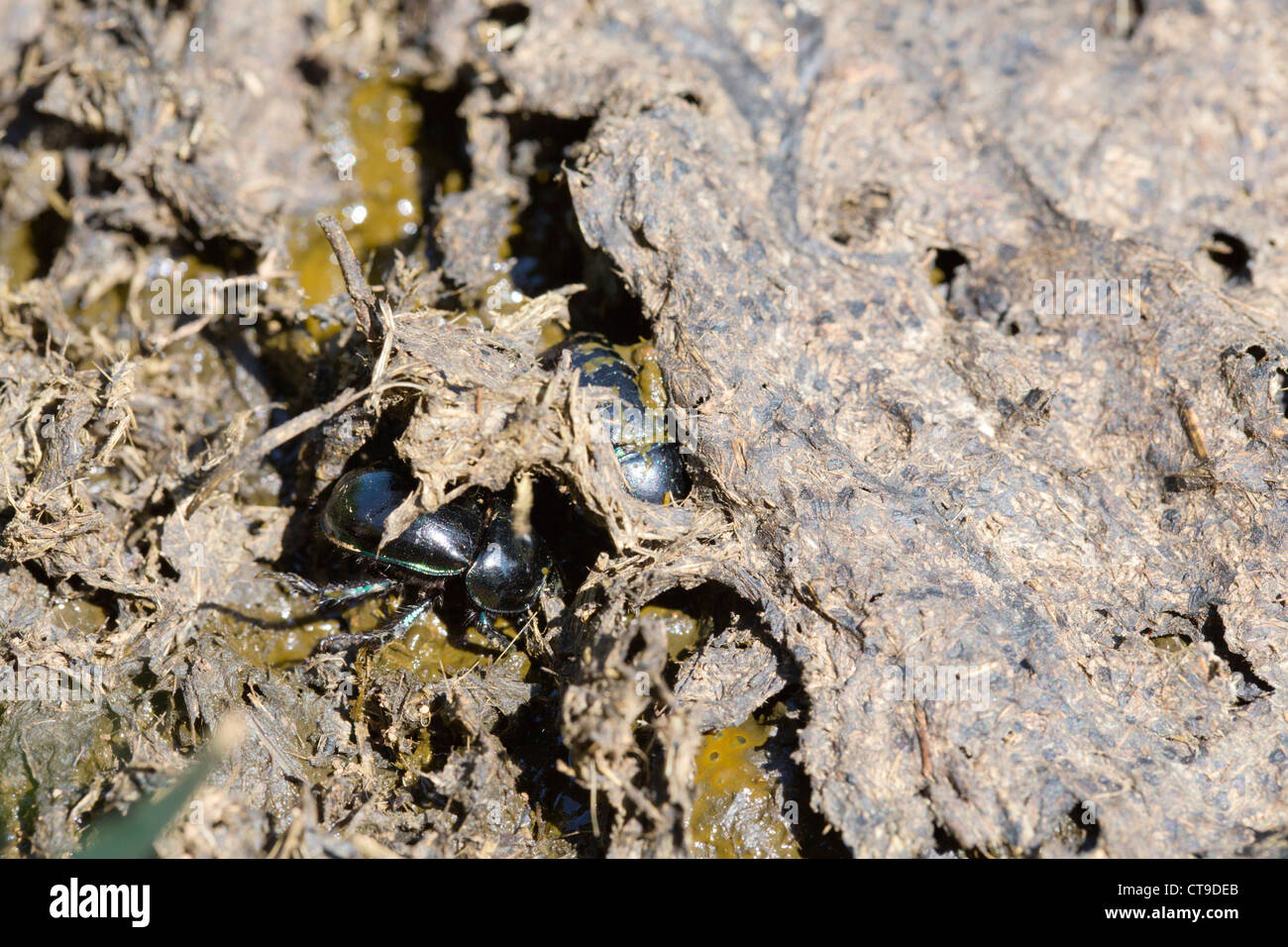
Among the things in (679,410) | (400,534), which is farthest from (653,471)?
(400,534)

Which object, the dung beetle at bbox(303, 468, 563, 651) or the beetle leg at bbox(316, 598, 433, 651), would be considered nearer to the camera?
the dung beetle at bbox(303, 468, 563, 651)

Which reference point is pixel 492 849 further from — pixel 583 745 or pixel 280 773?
pixel 280 773

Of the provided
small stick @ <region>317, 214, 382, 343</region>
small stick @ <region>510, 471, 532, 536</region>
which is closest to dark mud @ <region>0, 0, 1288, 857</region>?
small stick @ <region>317, 214, 382, 343</region>

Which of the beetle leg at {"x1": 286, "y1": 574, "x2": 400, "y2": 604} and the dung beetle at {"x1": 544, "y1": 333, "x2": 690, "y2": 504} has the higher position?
the dung beetle at {"x1": 544, "y1": 333, "x2": 690, "y2": 504}

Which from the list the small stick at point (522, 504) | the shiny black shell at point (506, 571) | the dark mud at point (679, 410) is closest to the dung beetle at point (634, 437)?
the dark mud at point (679, 410)

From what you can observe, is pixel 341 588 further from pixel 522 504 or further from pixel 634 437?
pixel 634 437

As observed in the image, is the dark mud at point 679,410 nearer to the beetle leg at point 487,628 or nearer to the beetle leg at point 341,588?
the beetle leg at point 487,628

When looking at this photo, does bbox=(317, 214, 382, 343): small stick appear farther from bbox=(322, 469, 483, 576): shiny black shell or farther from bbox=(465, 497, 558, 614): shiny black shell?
bbox=(465, 497, 558, 614): shiny black shell
